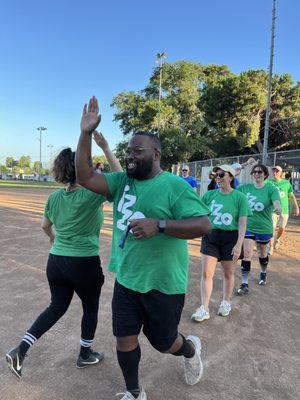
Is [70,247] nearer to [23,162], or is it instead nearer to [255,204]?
[255,204]

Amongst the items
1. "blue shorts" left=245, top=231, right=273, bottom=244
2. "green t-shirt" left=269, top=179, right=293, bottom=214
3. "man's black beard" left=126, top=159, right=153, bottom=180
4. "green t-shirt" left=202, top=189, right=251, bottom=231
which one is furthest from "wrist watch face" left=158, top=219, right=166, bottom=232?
"green t-shirt" left=269, top=179, right=293, bottom=214

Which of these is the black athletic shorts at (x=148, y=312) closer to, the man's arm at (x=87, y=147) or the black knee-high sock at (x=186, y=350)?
the black knee-high sock at (x=186, y=350)

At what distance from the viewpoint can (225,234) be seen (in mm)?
5066

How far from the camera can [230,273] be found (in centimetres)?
514

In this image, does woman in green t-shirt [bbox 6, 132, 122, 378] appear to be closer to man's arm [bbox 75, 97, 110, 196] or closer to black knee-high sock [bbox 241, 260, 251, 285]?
man's arm [bbox 75, 97, 110, 196]

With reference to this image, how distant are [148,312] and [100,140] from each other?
1.45 metres

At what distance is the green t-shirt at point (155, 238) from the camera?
2680 mm

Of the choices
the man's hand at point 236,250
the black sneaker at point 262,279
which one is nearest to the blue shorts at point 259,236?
the black sneaker at point 262,279

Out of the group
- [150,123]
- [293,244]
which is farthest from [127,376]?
[150,123]

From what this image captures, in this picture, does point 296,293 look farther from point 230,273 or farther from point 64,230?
point 64,230

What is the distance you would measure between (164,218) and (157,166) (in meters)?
0.39

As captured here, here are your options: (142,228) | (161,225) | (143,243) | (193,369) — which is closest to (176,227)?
(161,225)

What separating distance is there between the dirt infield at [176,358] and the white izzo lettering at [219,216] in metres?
1.13

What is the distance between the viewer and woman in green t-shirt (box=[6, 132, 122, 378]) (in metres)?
3.31
